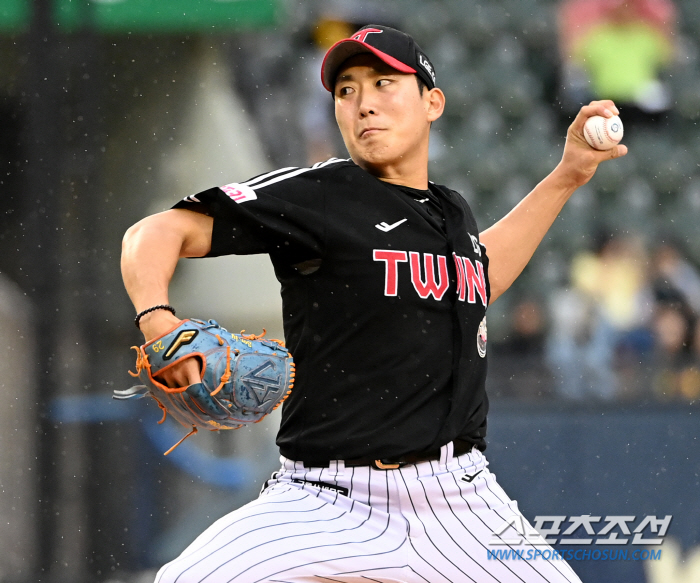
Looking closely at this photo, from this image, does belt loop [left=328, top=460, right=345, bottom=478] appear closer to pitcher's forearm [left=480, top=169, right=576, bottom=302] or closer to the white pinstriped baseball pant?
the white pinstriped baseball pant

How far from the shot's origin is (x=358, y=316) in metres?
1.73

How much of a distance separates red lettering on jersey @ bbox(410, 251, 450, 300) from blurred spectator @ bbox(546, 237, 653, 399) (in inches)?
91.4

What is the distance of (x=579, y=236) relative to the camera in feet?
16.0

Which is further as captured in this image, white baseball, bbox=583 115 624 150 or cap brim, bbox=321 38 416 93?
white baseball, bbox=583 115 624 150

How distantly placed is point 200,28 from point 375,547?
148 inches

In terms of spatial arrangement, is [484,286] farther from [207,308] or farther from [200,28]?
[200,28]

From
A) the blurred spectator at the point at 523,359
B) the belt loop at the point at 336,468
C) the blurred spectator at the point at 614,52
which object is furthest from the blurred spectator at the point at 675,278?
the belt loop at the point at 336,468

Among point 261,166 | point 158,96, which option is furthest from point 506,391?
point 158,96

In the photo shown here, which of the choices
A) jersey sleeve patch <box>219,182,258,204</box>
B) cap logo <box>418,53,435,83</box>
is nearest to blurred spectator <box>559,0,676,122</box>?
cap logo <box>418,53,435,83</box>

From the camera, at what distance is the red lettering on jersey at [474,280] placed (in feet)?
6.16

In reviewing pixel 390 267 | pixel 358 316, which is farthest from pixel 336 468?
pixel 390 267

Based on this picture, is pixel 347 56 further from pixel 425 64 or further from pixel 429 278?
pixel 429 278

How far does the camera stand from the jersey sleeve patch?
1619 millimetres

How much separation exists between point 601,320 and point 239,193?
3.16 m
